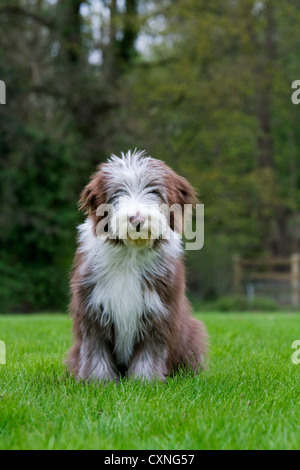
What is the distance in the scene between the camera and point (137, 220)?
3.76 m

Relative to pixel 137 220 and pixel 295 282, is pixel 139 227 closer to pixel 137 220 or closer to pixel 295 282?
pixel 137 220

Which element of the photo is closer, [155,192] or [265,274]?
[155,192]

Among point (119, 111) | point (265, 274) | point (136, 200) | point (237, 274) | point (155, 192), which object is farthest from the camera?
point (265, 274)

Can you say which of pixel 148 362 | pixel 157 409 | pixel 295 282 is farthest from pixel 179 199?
pixel 295 282

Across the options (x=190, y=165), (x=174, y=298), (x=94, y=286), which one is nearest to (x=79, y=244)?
(x=94, y=286)

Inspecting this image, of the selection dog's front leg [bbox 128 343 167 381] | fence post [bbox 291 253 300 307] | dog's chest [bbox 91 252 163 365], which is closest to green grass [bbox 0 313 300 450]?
dog's front leg [bbox 128 343 167 381]

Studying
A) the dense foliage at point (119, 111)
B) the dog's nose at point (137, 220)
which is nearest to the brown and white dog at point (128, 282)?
the dog's nose at point (137, 220)

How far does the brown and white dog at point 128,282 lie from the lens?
159 inches

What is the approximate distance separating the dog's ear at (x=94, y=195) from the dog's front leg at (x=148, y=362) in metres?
0.97

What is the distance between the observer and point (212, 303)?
18.0 meters

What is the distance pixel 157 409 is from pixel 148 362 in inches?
35.1

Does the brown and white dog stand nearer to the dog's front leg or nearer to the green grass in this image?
the dog's front leg

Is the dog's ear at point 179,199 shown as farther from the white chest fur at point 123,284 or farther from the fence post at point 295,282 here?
the fence post at point 295,282

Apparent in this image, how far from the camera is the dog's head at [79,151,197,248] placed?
3811 millimetres
